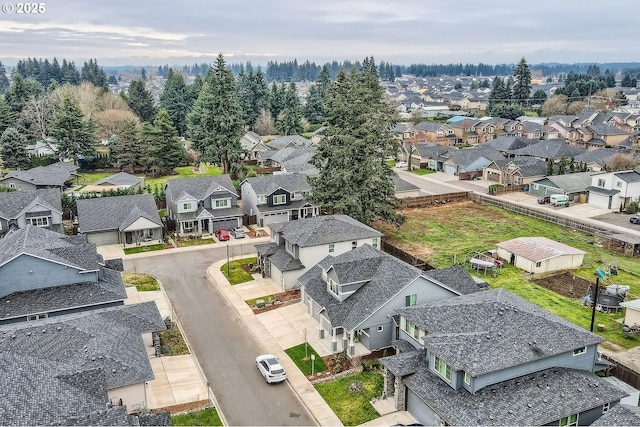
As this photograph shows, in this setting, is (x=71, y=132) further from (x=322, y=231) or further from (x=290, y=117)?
(x=322, y=231)

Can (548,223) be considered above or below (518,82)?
below

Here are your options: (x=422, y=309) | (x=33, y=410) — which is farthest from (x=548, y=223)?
(x=33, y=410)

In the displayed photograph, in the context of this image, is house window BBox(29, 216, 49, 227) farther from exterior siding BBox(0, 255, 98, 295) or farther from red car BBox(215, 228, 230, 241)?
exterior siding BBox(0, 255, 98, 295)

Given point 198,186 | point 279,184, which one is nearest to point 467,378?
point 279,184

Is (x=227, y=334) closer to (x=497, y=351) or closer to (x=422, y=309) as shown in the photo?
(x=422, y=309)

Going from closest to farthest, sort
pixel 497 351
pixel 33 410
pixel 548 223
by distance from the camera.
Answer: pixel 33 410
pixel 497 351
pixel 548 223

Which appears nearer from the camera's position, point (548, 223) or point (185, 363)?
point (185, 363)

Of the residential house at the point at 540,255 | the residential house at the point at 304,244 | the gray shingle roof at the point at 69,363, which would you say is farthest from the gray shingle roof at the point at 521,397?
the residential house at the point at 540,255
